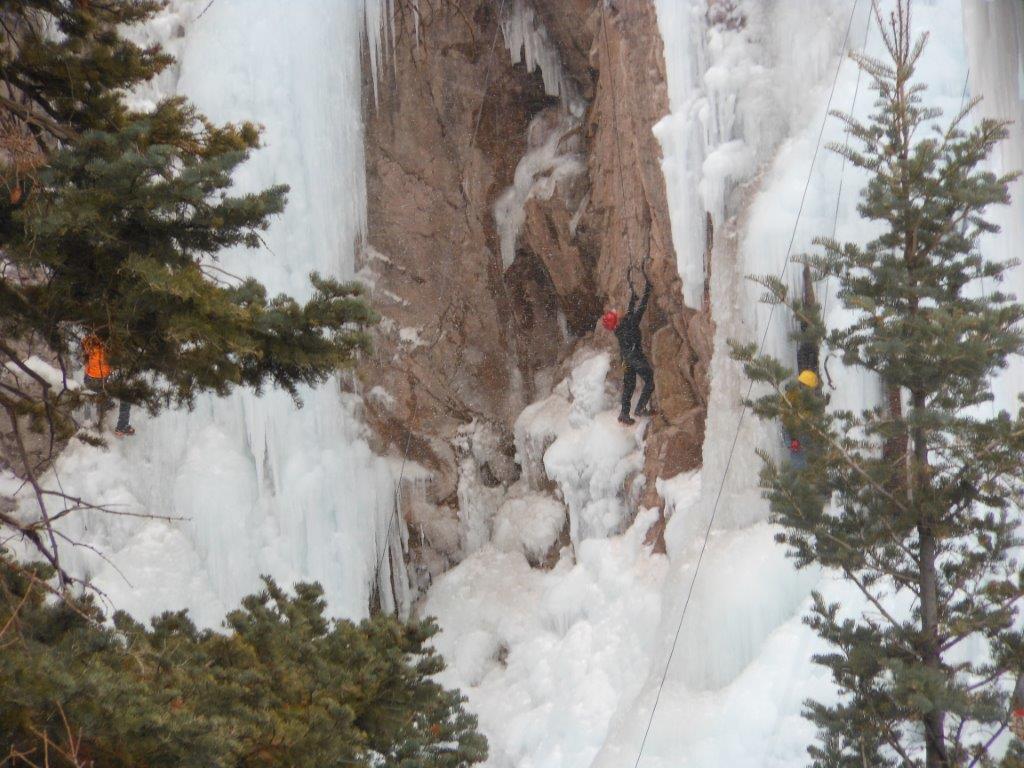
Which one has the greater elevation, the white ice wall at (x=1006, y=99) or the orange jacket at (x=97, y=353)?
the white ice wall at (x=1006, y=99)

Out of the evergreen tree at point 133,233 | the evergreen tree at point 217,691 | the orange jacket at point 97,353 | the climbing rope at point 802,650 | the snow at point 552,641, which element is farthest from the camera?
the snow at point 552,641

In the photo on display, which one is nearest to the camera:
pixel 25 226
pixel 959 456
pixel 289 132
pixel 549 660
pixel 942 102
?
pixel 25 226

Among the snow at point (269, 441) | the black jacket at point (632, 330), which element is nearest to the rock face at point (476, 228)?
the snow at point (269, 441)

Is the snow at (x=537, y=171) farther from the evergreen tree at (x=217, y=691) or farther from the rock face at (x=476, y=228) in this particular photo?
the evergreen tree at (x=217, y=691)

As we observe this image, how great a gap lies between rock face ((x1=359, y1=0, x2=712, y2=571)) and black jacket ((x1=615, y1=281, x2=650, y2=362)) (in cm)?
111

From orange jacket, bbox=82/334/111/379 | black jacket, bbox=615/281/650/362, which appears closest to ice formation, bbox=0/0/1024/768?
black jacket, bbox=615/281/650/362

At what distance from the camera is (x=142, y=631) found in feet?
10.0

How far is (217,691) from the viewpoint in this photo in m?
2.82

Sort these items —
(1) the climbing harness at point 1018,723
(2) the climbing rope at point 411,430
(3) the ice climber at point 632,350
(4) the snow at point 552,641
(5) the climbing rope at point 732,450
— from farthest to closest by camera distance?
(2) the climbing rope at point 411,430 → (3) the ice climber at point 632,350 → (4) the snow at point 552,641 → (5) the climbing rope at point 732,450 → (1) the climbing harness at point 1018,723

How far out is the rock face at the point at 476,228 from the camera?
970 cm

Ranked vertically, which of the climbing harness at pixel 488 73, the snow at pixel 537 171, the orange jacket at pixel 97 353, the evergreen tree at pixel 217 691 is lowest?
the evergreen tree at pixel 217 691

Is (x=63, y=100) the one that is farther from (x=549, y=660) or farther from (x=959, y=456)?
(x=549, y=660)

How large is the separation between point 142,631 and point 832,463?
7.02 feet

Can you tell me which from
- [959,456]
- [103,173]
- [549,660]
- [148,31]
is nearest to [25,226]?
[103,173]
